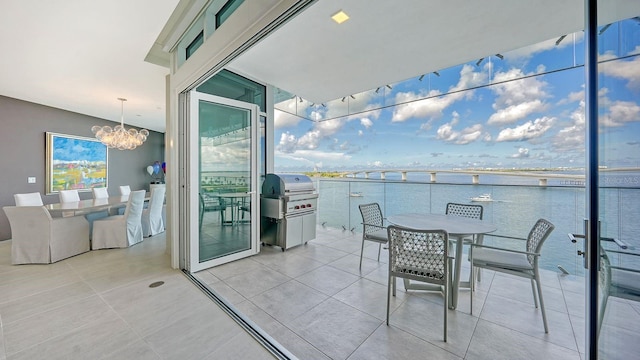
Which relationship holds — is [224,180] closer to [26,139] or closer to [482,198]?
[482,198]

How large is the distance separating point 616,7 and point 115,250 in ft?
18.6

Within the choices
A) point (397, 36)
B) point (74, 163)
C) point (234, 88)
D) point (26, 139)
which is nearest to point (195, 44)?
point (234, 88)

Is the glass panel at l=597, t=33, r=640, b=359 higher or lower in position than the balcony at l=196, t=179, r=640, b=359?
higher

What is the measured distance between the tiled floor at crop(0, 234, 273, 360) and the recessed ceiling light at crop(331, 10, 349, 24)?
2.93 m

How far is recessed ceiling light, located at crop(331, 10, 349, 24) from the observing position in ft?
7.10

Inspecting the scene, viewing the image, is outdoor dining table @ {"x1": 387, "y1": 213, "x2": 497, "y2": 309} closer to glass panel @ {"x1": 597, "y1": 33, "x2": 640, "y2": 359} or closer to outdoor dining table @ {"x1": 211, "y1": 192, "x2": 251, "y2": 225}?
glass panel @ {"x1": 597, "y1": 33, "x2": 640, "y2": 359}

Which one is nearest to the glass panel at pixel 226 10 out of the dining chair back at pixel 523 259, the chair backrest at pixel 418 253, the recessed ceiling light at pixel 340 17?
the recessed ceiling light at pixel 340 17

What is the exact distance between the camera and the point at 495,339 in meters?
1.67

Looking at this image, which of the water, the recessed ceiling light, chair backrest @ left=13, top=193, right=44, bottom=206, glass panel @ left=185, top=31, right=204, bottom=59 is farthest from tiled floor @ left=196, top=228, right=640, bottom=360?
chair backrest @ left=13, top=193, right=44, bottom=206

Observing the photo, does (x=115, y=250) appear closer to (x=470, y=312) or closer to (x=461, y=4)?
(x=470, y=312)

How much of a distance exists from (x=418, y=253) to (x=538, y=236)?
1.15m

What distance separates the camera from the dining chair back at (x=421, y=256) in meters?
1.70

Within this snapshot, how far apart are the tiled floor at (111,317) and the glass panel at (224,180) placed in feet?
2.11

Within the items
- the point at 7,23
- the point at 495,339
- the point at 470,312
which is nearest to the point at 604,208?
the point at 495,339
